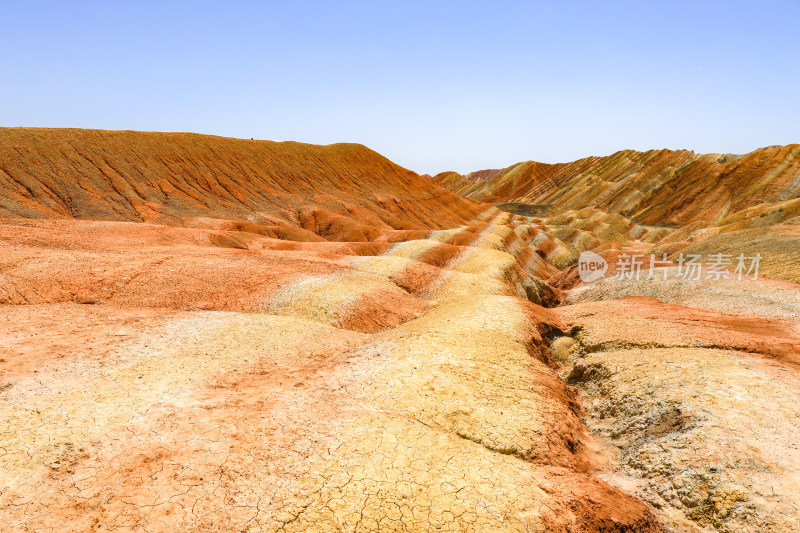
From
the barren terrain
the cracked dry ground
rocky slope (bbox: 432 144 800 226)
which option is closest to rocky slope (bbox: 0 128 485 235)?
the barren terrain

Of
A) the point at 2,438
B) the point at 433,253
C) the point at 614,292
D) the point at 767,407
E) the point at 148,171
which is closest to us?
the point at 2,438

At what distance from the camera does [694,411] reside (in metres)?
13.1

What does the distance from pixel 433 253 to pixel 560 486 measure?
32.5m

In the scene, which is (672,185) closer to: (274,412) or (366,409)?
(366,409)

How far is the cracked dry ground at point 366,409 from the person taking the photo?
881 centimetres

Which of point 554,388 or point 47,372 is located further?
point 554,388

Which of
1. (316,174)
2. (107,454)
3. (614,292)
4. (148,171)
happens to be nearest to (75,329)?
(107,454)

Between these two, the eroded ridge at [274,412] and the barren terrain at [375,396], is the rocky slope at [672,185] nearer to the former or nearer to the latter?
the barren terrain at [375,396]

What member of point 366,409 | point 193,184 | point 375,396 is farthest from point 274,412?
point 193,184

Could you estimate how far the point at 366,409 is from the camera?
1241cm

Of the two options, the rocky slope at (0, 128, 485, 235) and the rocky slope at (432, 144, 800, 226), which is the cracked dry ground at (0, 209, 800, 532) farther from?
the rocky slope at (432, 144, 800, 226)

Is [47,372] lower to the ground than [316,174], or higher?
lower

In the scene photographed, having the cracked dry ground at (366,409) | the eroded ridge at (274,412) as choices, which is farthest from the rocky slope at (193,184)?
the eroded ridge at (274,412)

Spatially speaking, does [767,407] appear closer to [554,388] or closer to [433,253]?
[554,388]
